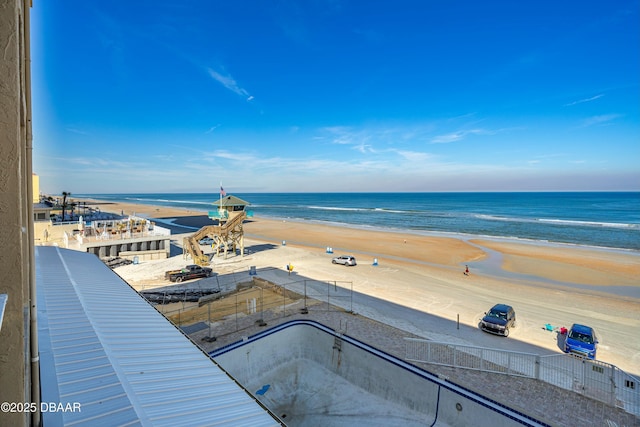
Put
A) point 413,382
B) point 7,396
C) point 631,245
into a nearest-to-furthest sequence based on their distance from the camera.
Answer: point 7,396 < point 413,382 < point 631,245

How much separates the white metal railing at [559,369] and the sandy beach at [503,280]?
3.09m

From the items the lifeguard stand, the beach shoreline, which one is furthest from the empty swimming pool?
the beach shoreline

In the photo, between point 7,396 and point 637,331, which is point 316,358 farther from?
point 637,331

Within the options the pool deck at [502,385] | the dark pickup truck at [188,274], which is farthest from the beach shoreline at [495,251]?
the pool deck at [502,385]

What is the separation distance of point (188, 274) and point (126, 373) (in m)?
22.1

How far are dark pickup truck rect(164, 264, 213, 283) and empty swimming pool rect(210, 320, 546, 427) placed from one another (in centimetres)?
1540

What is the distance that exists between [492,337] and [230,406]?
631 inches

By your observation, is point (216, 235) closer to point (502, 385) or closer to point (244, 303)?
point (244, 303)

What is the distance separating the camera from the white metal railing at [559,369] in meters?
10.1

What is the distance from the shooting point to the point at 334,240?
52.8 meters

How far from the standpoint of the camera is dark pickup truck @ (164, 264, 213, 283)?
86.0 ft

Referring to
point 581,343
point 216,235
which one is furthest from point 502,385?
point 216,235

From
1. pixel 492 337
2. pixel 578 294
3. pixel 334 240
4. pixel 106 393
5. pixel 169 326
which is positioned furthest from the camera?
pixel 334 240

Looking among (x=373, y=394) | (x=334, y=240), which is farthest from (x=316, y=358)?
(x=334, y=240)
